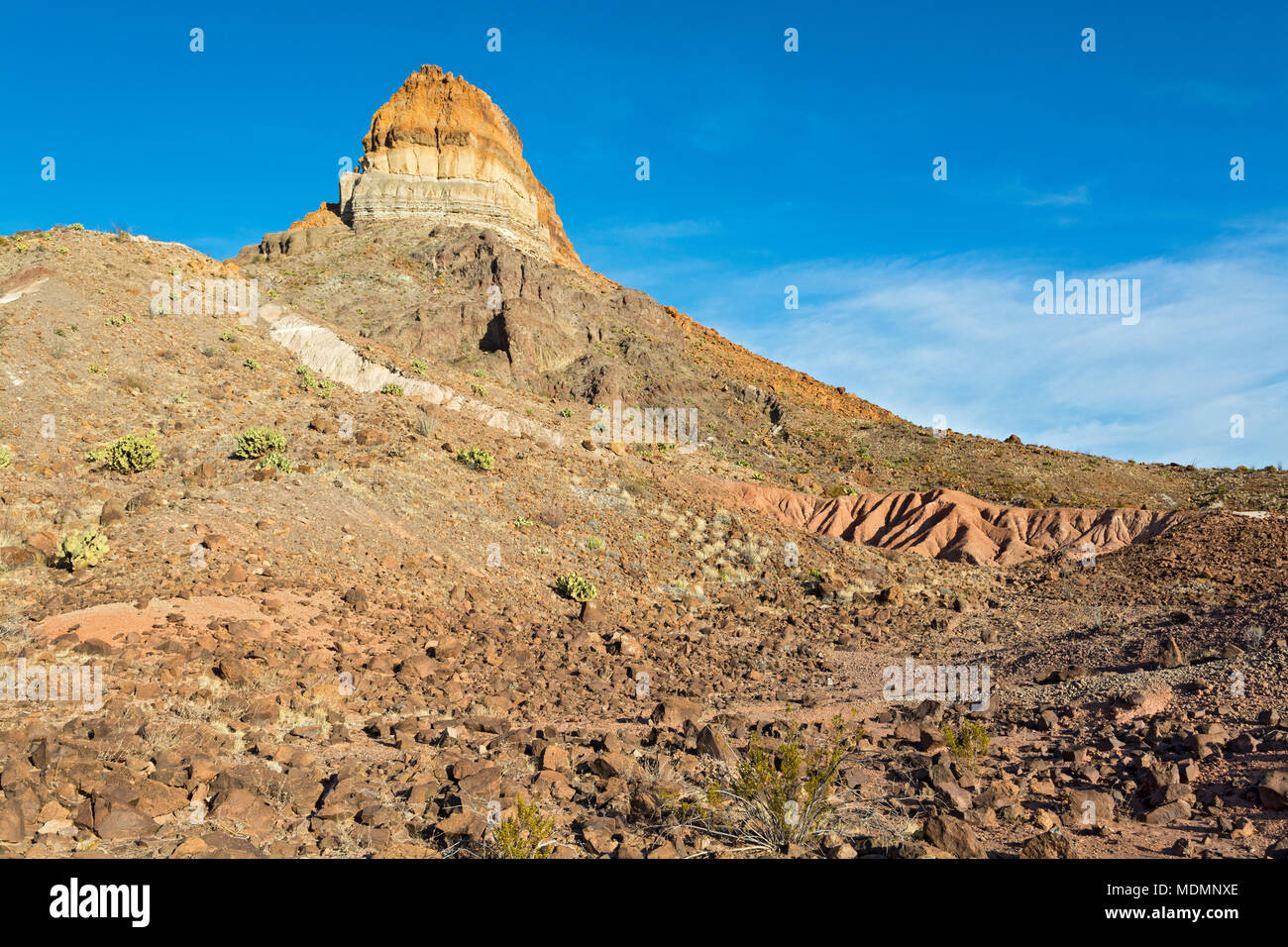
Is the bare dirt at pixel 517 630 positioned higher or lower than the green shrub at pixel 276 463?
lower

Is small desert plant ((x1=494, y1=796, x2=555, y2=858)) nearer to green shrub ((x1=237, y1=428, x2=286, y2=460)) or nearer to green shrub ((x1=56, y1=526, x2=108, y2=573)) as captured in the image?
green shrub ((x1=56, y1=526, x2=108, y2=573))

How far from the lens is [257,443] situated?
1502 cm

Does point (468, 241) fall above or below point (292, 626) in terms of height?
above

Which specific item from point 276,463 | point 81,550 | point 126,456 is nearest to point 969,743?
point 81,550

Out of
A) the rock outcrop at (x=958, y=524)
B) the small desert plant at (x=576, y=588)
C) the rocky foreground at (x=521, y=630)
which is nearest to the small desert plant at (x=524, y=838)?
the rocky foreground at (x=521, y=630)

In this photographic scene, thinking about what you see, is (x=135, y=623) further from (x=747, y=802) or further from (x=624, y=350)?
(x=624, y=350)

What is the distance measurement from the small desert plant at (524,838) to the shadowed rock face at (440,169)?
51607mm

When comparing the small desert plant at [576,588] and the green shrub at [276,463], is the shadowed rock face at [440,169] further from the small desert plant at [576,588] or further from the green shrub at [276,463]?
the small desert plant at [576,588]

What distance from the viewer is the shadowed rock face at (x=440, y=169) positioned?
51406 mm

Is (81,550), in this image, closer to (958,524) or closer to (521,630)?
(521,630)

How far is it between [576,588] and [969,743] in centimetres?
856

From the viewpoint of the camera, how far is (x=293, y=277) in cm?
4266
